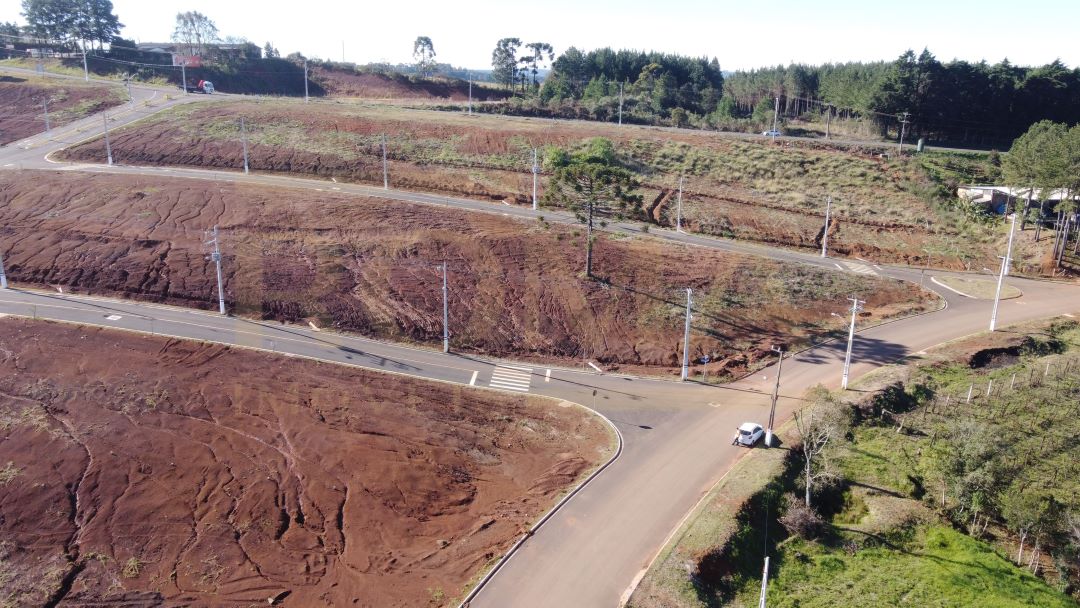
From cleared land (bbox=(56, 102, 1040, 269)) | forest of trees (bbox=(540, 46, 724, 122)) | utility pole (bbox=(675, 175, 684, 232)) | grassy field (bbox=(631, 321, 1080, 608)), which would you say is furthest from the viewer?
forest of trees (bbox=(540, 46, 724, 122))

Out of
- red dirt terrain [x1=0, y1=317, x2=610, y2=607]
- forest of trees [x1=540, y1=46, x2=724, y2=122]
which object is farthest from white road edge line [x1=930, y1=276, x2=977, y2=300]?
forest of trees [x1=540, y1=46, x2=724, y2=122]

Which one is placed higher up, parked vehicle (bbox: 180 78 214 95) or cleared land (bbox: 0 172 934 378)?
parked vehicle (bbox: 180 78 214 95)

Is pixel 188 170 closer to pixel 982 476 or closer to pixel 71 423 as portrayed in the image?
pixel 71 423

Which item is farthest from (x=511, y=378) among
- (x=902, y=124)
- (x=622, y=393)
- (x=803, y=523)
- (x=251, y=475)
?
(x=902, y=124)

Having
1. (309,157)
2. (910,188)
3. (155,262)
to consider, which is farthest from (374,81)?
(910,188)

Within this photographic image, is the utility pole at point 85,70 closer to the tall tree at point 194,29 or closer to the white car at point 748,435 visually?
the tall tree at point 194,29

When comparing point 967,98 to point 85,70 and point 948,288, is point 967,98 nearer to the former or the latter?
point 948,288

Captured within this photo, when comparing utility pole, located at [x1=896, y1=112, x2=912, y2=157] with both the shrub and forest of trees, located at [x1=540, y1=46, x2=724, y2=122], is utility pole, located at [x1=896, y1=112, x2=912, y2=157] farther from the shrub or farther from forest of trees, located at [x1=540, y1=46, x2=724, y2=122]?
the shrub
